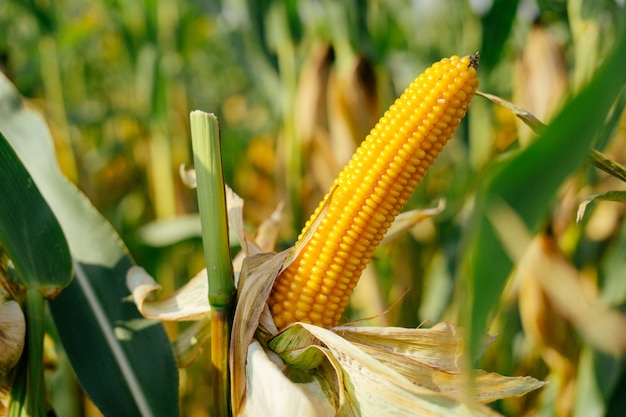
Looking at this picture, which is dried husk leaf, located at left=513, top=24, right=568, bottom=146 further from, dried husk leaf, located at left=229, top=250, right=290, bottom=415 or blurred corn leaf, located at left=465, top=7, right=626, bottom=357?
blurred corn leaf, located at left=465, top=7, right=626, bottom=357

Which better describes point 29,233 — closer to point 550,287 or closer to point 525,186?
point 525,186

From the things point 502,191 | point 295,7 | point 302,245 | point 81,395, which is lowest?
point 81,395

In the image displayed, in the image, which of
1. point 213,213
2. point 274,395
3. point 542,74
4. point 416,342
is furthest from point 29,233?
point 542,74

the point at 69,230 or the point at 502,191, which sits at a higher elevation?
the point at 502,191

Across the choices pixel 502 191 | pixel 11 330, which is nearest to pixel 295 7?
pixel 11 330

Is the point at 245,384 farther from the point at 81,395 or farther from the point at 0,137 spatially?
the point at 81,395

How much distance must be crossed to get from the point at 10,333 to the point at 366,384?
0.43 meters

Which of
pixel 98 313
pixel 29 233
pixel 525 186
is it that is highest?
pixel 525 186

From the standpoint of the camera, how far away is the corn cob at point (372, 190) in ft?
2.17

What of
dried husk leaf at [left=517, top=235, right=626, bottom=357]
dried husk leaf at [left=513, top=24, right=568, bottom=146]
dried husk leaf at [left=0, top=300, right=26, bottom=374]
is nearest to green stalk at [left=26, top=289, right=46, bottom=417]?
dried husk leaf at [left=0, top=300, right=26, bottom=374]

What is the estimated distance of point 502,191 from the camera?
0.39m

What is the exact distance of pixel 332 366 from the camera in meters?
0.71

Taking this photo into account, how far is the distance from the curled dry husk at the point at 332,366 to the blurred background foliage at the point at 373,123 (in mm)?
398

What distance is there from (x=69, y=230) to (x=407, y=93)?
0.60 m
